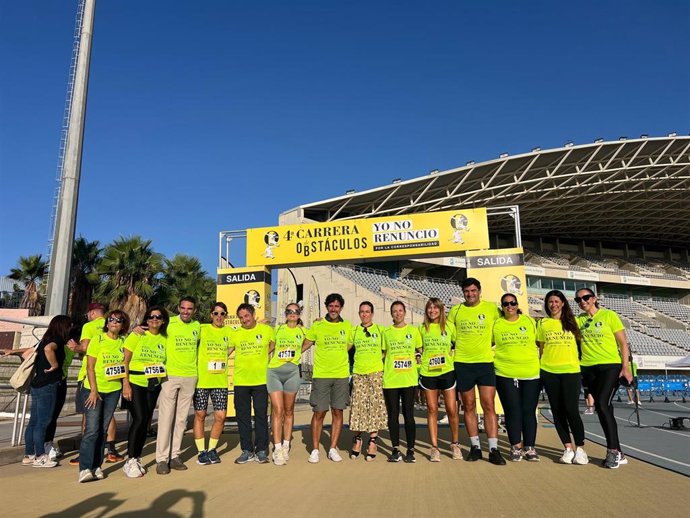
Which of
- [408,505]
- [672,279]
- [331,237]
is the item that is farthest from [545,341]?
[672,279]

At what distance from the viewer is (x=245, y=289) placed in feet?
32.9

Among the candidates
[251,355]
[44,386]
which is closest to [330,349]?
[251,355]

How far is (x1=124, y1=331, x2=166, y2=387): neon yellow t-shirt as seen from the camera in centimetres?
457

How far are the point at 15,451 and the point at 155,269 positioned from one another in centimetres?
1833

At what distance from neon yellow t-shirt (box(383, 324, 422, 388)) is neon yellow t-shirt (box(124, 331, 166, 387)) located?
7.53ft

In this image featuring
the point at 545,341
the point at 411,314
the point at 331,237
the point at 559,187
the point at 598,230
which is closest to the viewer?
the point at 545,341

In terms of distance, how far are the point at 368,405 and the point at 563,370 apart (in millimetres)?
2003

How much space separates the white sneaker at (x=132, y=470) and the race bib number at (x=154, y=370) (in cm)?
76

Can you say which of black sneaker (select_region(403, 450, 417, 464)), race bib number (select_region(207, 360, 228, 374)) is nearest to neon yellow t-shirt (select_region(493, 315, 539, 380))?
black sneaker (select_region(403, 450, 417, 464))

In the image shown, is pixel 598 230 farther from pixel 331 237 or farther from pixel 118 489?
pixel 118 489

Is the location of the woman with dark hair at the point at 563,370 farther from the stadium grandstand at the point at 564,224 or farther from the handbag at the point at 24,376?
the stadium grandstand at the point at 564,224

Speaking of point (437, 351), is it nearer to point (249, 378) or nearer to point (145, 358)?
point (249, 378)

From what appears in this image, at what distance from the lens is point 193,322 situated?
5.05 metres

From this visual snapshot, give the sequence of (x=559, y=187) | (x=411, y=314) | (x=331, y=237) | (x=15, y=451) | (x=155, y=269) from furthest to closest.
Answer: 1. (x=559, y=187)
2. (x=411, y=314)
3. (x=155, y=269)
4. (x=331, y=237)
5. (x=15, y=451)
